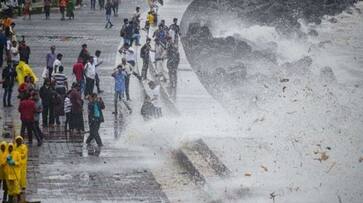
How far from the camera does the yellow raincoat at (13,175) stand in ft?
64.3

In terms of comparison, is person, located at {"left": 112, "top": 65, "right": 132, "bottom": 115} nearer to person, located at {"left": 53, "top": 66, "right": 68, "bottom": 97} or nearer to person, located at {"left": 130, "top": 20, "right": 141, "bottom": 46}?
person, located at {"left": 53, "top": 66, "right": 68, "bottom": 97}

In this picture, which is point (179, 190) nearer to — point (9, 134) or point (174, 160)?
point (174, 160)

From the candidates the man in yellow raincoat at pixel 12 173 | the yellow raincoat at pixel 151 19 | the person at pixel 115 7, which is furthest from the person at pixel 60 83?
the person at pixel 115 7

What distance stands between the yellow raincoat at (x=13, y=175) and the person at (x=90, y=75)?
403 inches

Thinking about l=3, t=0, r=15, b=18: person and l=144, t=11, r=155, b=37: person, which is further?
l=3, t=0, r=15, b=18: person

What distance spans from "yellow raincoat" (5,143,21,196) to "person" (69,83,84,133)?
20.2 ft

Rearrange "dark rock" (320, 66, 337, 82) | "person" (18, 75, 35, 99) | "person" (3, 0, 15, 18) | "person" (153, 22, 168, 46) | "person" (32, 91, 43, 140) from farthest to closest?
1. "dark rock" (320, 66, 337, 82)
2. "person" (3, 0, 15, 18)
3. "person" (153, 22, 168, 46)
4. "person" (18, 75, 35, 99)
5. "person" (32, 91, 43, 140)

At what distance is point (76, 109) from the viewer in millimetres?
25828

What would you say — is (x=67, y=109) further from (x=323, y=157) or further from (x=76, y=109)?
(x=323, y=157)

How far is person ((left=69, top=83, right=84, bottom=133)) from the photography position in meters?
25.8

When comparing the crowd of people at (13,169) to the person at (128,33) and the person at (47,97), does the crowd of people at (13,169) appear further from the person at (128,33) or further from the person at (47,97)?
the person at (128,33)

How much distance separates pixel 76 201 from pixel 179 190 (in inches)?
83.3

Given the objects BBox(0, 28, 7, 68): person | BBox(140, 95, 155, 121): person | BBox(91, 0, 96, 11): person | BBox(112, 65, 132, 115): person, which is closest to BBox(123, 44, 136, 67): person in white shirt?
BBox(112, 65, 132, 115): person

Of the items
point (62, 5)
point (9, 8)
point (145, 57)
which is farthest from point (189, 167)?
point (9, 8)
